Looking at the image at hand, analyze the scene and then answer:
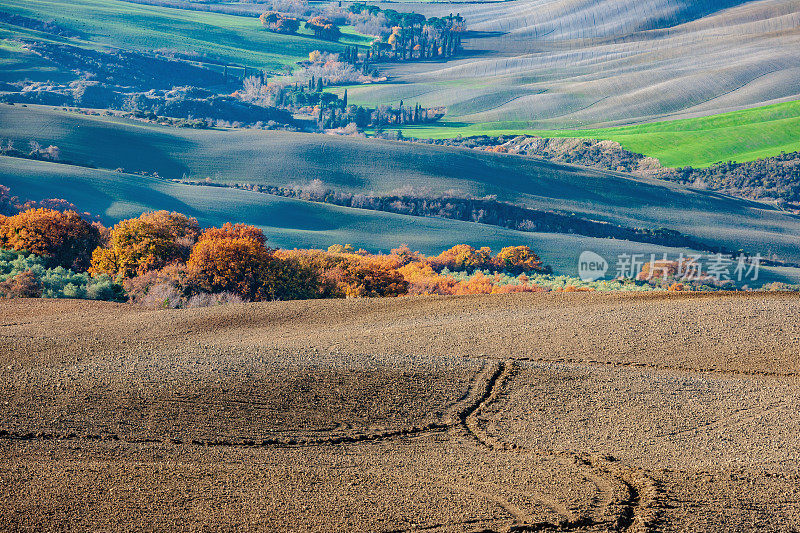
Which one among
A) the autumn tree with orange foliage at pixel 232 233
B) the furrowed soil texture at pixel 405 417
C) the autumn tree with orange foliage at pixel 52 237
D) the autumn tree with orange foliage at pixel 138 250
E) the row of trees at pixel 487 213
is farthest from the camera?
the row of trees at pixel 487 213

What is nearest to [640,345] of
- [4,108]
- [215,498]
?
[215,498]

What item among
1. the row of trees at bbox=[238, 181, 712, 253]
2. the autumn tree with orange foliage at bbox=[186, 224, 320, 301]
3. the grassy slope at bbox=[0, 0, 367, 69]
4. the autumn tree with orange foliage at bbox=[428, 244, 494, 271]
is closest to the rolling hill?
the grassy slope at bbox=[0, 0, 367, 69]

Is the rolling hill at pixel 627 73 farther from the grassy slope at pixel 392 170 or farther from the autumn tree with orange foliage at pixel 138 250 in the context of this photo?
the autumn tree with orange foliage at pixel 138 250

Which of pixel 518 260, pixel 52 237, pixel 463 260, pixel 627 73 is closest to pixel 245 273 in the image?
pixel 52 237

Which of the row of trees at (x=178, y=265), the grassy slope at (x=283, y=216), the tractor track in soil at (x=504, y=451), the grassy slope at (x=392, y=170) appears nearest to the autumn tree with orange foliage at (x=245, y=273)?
the row of trees at (x=178, y=265)

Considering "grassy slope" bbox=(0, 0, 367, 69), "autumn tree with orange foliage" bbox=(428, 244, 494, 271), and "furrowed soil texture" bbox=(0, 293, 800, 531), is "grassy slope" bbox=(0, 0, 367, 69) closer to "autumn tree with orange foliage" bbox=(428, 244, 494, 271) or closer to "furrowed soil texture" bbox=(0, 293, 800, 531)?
"autumn tree with orange foliage" bbox=(428, 244, 494, 271)

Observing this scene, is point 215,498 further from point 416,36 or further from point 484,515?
point 416,36
